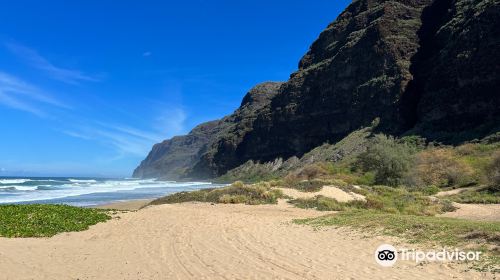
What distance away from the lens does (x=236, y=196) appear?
2909 cm

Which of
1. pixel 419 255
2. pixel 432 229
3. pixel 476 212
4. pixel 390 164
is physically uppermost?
pixel 390 164

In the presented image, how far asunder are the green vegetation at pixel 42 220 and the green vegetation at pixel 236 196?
8.85 m

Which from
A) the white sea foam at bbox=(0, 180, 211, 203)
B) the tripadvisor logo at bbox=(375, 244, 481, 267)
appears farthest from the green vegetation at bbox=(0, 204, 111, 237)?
the white sea foam at bbox=(0, 180, 211, 203)

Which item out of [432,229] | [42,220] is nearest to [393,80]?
[432,229]

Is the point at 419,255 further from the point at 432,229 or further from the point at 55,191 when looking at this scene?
the point at 55,191

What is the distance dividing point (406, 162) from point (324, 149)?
156ft

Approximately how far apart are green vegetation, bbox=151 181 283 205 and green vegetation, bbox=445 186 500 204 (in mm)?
14123

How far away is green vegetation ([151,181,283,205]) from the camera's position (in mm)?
28639

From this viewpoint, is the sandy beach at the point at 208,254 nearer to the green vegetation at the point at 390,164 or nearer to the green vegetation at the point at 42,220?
the green vegetation at the point at 42,220

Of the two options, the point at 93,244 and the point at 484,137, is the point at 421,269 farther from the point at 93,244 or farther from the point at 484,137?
the point at 484,137

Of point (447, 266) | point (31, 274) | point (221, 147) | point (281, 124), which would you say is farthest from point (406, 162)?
point (221, 147)

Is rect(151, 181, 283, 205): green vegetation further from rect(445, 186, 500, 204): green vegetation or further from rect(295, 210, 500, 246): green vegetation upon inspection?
rect(445, 186, 500, 204): green vegetation

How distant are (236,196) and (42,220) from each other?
13.2m

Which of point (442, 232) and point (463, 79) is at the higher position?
point (463, 79)
